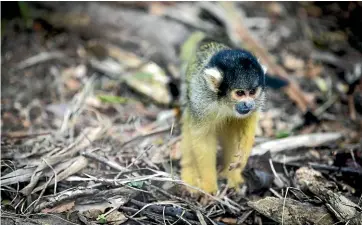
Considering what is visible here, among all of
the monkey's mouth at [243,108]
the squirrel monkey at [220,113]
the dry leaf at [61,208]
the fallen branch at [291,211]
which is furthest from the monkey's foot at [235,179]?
the dry leaf at [61,208]

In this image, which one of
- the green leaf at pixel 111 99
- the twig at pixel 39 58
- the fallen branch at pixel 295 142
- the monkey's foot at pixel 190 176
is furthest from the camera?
the twig at pixel 39 58

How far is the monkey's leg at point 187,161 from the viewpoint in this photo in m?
3.78

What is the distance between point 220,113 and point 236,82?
37 cm

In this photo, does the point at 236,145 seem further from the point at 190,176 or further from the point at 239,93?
the point at 239,93

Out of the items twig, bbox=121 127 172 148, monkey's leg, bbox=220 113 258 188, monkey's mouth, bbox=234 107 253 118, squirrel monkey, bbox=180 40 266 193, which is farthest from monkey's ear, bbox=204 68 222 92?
twig, bbox=121 127 172 148

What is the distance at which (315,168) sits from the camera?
148 inches

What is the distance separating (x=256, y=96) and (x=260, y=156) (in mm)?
739

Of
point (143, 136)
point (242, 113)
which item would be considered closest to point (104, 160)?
point (143, 136)

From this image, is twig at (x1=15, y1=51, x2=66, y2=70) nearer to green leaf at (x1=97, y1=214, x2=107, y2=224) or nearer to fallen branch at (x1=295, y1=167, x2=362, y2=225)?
green leaf at (x1=97, y1=214, x2=107, y2=224)

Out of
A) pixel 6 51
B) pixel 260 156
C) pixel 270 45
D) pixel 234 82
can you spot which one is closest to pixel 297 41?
pixel 270 45

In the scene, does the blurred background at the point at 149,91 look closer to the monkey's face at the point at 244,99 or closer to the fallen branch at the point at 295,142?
the fallen branch at the point at 295,142

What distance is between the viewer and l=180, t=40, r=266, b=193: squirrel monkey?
328 cm

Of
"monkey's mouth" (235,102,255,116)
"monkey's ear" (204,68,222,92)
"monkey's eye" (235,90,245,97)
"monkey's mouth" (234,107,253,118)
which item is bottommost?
"monkey's mouth" (234,107,253,118)

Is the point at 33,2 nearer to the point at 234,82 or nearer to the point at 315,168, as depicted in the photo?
the point at 234,82
